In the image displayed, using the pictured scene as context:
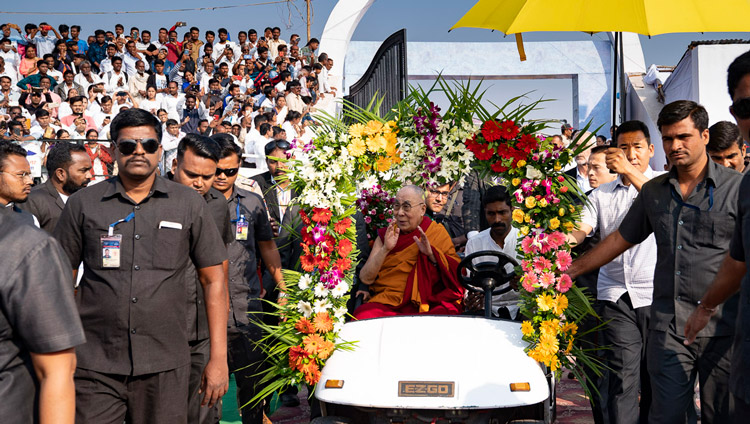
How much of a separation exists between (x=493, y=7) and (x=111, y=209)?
4153 mm

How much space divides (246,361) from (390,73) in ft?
17.4

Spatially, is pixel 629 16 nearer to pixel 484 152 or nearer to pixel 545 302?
pixel 484 152

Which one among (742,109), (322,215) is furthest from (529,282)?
(742,109)

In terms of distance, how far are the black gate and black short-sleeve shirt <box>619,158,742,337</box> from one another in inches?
182

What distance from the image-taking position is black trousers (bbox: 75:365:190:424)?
3369mm

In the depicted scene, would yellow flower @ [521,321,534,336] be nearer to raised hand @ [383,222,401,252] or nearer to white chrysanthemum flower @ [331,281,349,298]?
white chrysanthemum flower @ [331,281,349,298]

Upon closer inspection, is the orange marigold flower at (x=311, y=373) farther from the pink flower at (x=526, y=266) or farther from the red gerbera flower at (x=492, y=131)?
the red gerbera flower at (x=492, y=131)

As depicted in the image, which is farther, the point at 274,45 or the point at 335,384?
the point at 274,45

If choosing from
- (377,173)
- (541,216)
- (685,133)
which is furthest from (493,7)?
(685,133)

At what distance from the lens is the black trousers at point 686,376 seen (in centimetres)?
389

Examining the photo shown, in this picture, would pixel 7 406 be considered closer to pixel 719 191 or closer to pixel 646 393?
pixel 719 191

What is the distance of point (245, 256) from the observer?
211 inches

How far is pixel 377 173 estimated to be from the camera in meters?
5.76

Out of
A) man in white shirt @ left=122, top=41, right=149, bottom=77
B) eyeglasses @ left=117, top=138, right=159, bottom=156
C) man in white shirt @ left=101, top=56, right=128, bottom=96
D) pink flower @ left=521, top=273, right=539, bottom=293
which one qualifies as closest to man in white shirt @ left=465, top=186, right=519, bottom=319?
pink flower @ left=521, top=273, right=539, bottom=293
